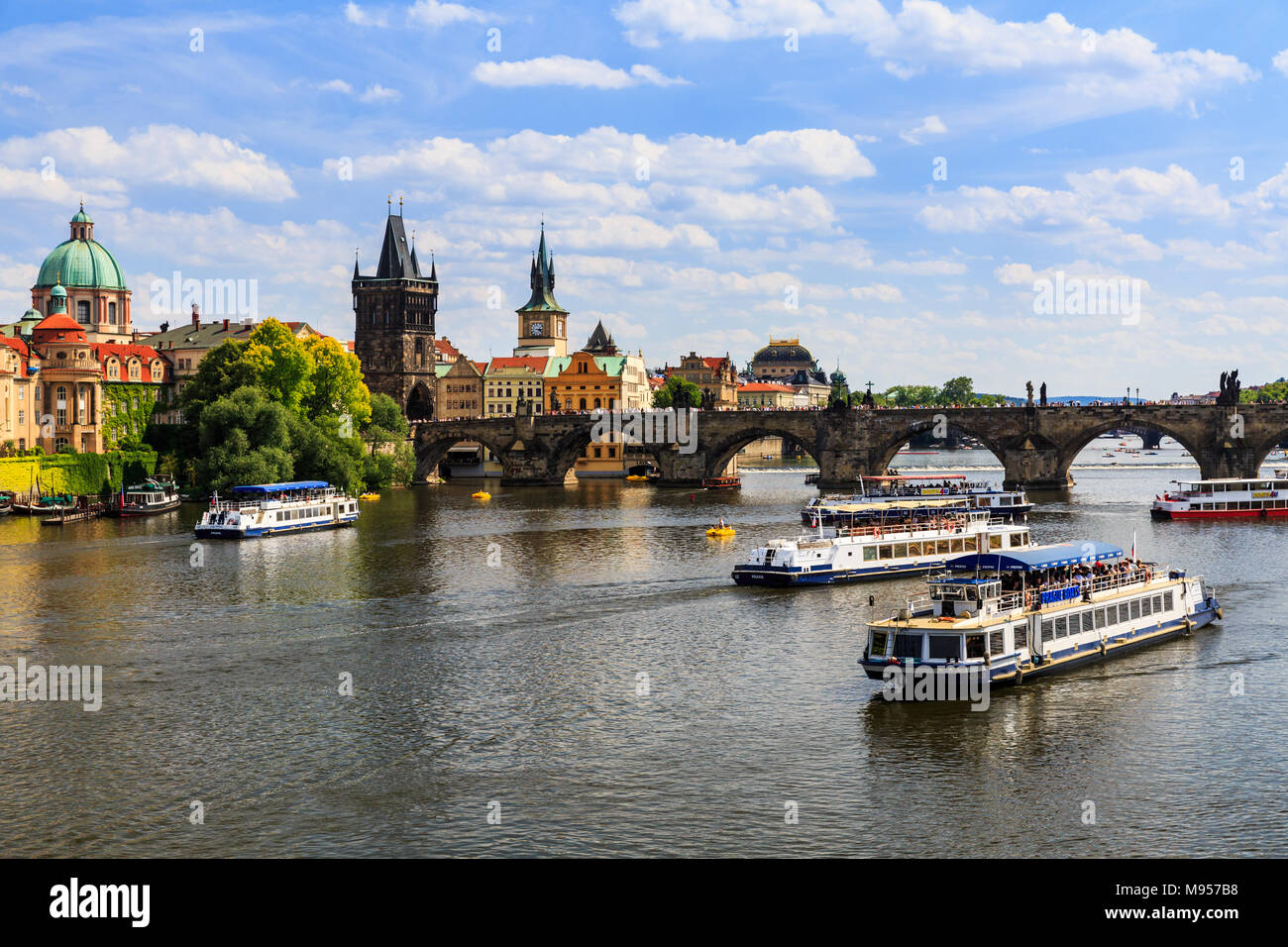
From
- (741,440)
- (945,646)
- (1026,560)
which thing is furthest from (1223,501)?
(945,646)

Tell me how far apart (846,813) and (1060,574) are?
20303mm

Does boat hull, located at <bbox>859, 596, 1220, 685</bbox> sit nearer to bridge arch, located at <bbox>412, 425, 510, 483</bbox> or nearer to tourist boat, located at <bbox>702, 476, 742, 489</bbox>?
tourist boat, located at <bbox>702, 476, 742, 489</bbox>

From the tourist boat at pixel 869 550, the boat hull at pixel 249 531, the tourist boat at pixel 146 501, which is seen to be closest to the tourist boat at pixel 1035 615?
the tourist boat at pixel 869 550

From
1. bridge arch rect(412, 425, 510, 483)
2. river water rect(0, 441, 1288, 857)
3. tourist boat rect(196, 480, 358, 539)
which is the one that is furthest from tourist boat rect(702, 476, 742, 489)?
river water rect(0, 441, 1288, 857)

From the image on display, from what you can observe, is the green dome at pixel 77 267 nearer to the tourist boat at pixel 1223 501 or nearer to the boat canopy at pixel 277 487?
the boat canopy at pixel 277 487

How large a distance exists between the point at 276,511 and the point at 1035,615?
60.0 metres

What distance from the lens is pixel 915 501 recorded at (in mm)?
76875

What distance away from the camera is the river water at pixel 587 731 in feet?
91.7

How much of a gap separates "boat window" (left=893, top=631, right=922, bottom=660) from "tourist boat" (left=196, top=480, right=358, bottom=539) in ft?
182

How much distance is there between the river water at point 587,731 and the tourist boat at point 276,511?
70.7ft

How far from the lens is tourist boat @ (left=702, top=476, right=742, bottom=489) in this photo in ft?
446

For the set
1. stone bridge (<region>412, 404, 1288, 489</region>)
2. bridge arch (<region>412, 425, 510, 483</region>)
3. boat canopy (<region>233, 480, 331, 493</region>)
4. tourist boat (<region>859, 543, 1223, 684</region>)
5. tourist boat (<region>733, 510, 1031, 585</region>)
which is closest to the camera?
tourist boat (<region>859, 543, 1223, 684</region>)
